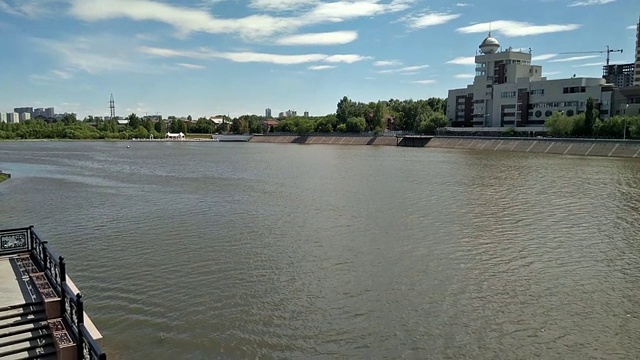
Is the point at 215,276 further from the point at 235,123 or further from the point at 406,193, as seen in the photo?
the point at 235,123

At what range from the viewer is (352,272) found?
12.7 m

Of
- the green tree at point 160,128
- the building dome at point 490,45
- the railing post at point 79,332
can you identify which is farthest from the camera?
the green tree at point 160,128

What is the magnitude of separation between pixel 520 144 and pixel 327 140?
174ft

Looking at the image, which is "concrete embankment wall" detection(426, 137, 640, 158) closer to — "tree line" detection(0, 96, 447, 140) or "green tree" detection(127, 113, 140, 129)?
"tree line" detection(0, 96, 447, 140)

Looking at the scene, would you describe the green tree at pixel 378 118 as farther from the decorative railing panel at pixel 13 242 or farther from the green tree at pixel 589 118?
the decorative railing panel at pixel 13 242

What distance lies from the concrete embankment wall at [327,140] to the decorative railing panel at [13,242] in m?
89.9

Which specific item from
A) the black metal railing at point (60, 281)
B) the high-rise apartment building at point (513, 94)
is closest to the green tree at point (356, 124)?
the high-rise apartment building at point (513, 94)

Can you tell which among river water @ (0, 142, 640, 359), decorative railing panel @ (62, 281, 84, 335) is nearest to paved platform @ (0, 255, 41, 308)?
decorative railing panel @ (62, 281, 84, 335)

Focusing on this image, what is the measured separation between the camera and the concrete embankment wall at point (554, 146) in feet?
182

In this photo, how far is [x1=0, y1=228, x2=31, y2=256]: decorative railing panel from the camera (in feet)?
33.8

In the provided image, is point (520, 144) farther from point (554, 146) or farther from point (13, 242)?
point (13, 242)

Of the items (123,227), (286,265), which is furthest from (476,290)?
(123,227)

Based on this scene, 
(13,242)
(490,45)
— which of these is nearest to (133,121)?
(490,45)

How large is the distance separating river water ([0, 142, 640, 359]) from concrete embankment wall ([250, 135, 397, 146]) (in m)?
74.9
